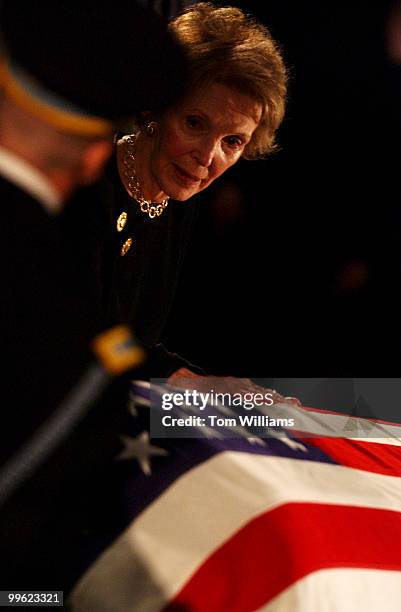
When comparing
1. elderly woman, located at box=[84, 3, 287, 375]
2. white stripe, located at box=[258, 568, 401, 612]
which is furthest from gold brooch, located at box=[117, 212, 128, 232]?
white stripe, located at box=[258, 568, 401, 612]

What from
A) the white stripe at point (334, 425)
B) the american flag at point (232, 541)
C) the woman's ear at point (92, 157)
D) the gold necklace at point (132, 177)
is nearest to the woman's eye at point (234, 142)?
the gold necklace at point (132, 177)

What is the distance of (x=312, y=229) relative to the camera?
7.20ft

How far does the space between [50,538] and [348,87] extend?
5.94 ft

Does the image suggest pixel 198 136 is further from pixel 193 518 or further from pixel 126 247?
pixel 193 518

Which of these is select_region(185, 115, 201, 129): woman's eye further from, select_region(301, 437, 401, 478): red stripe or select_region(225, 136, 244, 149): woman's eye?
select_region(301, 437, 401, 478): red stripe

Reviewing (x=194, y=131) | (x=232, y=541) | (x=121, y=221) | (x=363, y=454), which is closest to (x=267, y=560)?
(x=232, y=541)

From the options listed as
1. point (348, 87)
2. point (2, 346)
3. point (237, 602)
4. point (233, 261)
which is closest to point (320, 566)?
point (237, 602)

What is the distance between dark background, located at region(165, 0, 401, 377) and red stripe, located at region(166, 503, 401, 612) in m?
1.26

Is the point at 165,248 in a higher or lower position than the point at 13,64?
lower

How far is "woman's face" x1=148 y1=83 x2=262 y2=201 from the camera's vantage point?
129cm

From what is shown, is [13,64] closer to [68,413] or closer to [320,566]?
[68,413]

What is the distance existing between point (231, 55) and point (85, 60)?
0.85m

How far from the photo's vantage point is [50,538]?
0.63 m

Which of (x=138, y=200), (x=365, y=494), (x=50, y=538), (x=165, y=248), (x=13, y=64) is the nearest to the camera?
(x=13, y=64)
